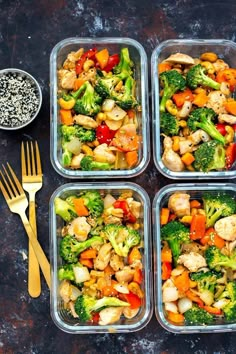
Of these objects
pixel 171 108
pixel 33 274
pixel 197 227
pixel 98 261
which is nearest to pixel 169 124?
pixel 171 108

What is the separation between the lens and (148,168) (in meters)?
3.30

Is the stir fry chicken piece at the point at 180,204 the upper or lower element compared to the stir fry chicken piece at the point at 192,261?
upper

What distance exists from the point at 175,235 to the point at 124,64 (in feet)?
2.92

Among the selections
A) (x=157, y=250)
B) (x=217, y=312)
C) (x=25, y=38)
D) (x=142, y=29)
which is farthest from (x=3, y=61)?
(x=217, y=312)

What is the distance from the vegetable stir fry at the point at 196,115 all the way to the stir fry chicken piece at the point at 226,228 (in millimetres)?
253

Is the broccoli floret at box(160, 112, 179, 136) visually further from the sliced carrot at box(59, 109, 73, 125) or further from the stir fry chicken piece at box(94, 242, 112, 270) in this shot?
the stir fry chicken piece at box(94, 242, 112, 270)

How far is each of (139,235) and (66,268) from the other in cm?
39

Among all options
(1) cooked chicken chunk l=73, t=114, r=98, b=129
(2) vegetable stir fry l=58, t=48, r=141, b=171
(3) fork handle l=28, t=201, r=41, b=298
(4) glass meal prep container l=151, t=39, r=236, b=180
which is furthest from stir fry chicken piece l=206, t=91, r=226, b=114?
(3) fork handle l=28, t=201, r=41, b=298

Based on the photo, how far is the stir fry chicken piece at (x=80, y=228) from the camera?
3094 millimetres

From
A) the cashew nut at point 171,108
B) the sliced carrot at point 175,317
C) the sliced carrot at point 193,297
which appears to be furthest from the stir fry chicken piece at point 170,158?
the sliced carrot at point 175,317

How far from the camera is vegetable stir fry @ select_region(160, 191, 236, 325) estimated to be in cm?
309

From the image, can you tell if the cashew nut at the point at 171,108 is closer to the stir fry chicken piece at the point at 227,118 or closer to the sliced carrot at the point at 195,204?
the stir fry chicken piece at the point at 227,118

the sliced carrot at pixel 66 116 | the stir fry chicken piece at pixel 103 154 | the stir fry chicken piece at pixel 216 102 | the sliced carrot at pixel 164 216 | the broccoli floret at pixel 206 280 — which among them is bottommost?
the broccoli floret at pixel 206 280

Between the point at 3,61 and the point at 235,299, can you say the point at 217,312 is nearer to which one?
the point at 235,299
